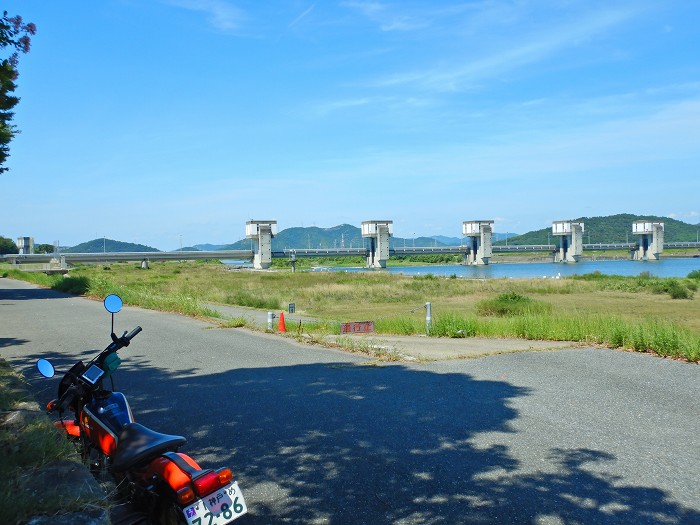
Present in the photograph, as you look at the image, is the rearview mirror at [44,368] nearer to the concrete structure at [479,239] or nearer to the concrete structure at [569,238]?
the concrete structure at [479,239]

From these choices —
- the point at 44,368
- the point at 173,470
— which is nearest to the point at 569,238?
the point at 44,368

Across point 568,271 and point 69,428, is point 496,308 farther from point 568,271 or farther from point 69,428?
point 568,271

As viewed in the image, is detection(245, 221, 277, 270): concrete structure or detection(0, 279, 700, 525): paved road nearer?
detection(0, 279, 700, 525): paved road

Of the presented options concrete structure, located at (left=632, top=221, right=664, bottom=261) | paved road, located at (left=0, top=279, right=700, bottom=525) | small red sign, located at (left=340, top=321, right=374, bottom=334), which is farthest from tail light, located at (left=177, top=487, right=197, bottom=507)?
concrete structure, located at (left=632, top=221, right=664, bottom=261)

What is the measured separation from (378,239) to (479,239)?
27.2m

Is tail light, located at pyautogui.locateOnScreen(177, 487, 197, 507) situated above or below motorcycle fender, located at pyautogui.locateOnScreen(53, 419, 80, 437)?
above

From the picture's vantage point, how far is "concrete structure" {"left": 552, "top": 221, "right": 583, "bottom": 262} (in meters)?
141

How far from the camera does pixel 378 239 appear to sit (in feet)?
436

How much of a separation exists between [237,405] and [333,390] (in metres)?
1.35

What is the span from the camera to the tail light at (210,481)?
9.98 feet

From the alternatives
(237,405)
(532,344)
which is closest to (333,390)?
(237,405)

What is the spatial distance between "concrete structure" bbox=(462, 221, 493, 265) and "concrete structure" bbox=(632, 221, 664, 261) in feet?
124

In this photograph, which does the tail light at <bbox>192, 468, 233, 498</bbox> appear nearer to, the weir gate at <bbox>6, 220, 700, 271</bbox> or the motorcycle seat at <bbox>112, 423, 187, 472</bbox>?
the motorcycle seat at <bbox>112, 423, 187, 472</bbox>

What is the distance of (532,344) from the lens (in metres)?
12.3
